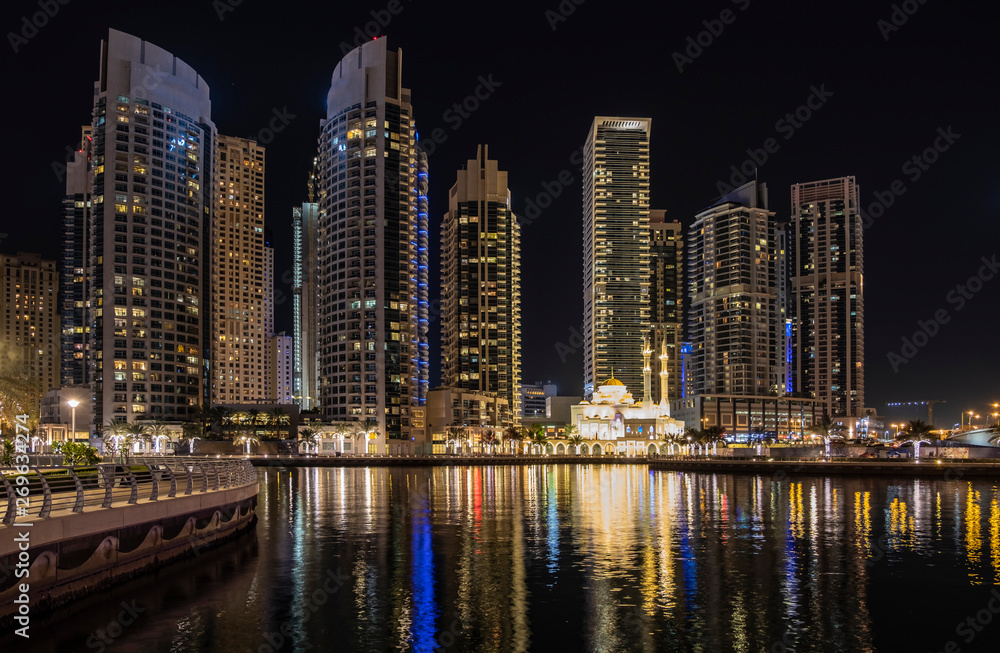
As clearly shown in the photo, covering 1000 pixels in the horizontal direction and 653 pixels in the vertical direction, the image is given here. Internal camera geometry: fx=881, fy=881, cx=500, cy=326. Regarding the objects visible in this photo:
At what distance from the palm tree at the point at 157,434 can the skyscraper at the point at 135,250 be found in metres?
6.47

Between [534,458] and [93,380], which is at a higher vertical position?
[93,380]

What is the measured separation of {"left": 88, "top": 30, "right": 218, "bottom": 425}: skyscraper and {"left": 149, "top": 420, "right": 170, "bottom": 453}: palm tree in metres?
6.47

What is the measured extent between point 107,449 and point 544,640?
166m

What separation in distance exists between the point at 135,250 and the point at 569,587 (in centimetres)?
18395

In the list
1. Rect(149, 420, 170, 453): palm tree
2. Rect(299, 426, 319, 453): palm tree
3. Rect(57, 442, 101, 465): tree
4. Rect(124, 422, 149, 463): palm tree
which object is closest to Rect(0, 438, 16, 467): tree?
Rect(57, 442, 101, 465): tree

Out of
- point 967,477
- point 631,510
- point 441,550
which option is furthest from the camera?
point 967,477

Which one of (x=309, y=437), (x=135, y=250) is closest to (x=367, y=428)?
(x=309, y=437)

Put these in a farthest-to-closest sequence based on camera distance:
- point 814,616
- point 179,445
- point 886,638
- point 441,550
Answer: point 179,445
point 441,550
point 814,616
point 886,638

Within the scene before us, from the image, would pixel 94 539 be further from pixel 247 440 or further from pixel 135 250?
pixel 135 250

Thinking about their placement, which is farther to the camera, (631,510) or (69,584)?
(631,510)

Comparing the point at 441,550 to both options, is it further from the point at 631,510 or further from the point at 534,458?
the point at 534,458

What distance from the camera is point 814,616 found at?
2592cm

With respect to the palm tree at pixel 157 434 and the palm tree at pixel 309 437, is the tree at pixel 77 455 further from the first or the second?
the palm tree at pixel 309 437

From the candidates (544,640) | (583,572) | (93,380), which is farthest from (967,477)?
(93,380)
